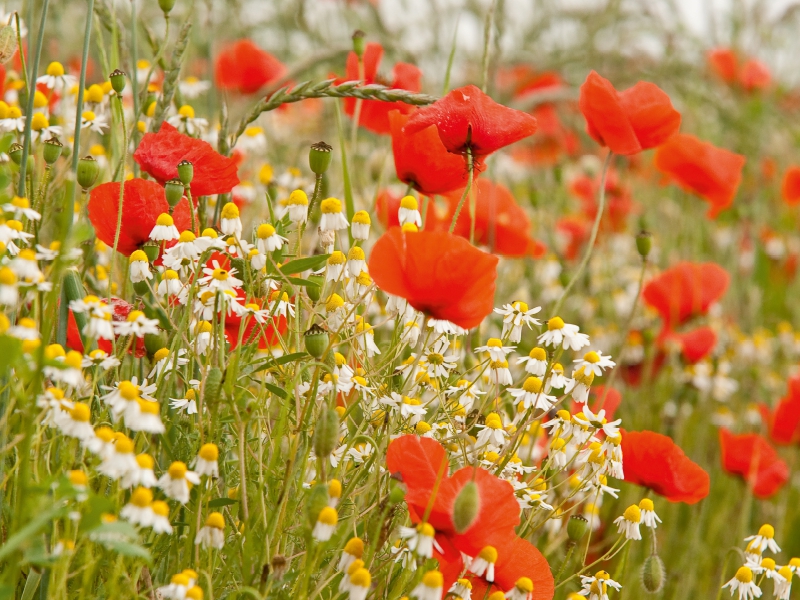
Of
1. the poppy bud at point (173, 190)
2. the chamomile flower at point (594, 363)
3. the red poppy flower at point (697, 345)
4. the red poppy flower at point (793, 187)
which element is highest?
the poppy bud at point (173, 190)

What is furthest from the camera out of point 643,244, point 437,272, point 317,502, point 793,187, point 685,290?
point 793,187

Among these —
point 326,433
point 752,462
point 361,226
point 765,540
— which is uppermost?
point 361,226

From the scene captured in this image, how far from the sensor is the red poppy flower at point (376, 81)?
4.26 ft

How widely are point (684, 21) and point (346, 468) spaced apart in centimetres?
231

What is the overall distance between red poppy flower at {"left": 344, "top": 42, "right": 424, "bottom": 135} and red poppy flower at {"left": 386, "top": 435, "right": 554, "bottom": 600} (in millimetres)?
629

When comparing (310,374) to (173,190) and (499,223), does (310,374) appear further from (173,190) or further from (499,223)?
(499,223)

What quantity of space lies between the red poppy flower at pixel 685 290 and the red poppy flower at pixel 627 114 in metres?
0.57

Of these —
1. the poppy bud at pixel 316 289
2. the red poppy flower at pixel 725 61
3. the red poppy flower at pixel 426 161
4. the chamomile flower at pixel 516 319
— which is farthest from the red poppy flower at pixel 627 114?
the red poppy flower at pixel 725 61

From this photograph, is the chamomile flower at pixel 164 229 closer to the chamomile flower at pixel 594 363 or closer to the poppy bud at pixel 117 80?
the poppy bud at pixel 117 80

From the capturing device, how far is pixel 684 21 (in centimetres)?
281

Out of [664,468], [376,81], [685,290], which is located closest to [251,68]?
[376,81]

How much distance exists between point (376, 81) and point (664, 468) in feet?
2.27

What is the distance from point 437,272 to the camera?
772mm

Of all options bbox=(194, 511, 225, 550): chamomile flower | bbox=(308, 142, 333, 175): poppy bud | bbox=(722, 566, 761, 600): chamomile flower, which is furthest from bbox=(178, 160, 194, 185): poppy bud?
bbox=(722, 566, 761, 600): chamomile flower
